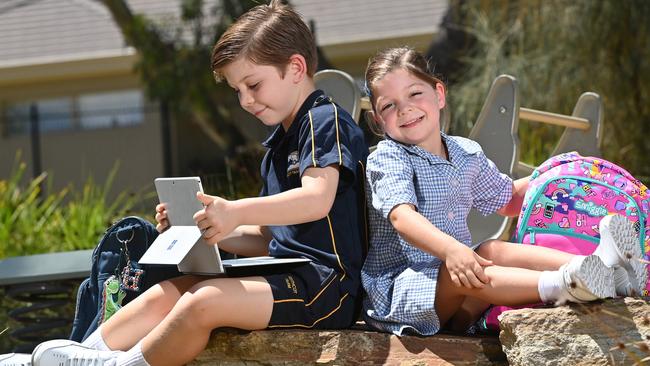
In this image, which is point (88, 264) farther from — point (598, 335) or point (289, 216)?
point (598, 335)

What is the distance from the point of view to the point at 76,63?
15.3 m

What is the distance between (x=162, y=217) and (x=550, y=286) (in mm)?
1235

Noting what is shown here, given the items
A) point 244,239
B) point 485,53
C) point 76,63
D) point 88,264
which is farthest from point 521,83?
point 76,63

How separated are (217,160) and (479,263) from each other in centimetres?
1283

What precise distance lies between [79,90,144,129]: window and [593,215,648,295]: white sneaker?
1427 centimetres

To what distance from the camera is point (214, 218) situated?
288 cm

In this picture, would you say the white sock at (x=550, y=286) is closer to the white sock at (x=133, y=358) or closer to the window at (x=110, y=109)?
the white sock at (x=133, y=358)

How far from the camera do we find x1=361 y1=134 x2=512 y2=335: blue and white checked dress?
9.72 ft

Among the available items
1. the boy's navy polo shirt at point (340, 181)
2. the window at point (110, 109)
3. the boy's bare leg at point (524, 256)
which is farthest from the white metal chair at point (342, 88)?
the window at point (110, 109)

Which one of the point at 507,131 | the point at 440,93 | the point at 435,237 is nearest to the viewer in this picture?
the point at 435,237

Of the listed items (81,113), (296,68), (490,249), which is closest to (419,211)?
(490,249)

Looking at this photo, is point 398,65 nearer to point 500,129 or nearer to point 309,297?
point 309,297

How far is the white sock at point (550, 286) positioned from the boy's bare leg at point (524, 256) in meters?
0.12

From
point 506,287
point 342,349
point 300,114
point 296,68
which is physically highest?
point 296,68
